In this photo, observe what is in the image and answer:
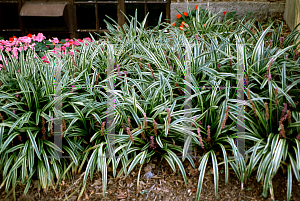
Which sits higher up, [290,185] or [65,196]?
[290,185]

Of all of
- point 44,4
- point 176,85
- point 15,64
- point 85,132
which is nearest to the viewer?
point 85,132

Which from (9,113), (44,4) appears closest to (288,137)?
(9,113)

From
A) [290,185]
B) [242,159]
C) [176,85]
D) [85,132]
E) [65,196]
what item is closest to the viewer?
[290,185]

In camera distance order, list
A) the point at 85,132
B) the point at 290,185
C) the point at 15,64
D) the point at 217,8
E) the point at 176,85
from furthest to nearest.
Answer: the point at 217,8
the point at 15,64
the point at 176,85
the point at 85,132
the point at 290,185

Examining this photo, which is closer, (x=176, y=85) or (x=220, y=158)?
(x=220, y=158)

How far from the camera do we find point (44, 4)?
465 centimetres

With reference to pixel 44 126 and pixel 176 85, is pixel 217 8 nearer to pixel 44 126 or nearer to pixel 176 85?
pixel 176 85

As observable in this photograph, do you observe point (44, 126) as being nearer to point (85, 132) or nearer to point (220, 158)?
point (85, 132)

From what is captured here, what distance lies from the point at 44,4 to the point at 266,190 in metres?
4.41

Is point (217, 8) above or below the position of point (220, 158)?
above

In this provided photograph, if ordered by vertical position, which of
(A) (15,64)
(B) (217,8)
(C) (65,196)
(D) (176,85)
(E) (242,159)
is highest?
(B) (217,8)

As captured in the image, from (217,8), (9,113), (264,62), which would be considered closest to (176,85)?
(264,62)

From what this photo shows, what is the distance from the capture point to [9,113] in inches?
77.7

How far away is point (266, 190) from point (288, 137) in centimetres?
40
